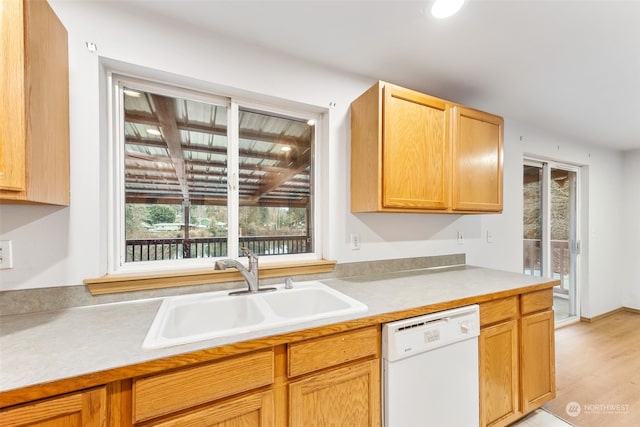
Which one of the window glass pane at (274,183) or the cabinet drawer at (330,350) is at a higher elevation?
the window glass pane at (274,183)

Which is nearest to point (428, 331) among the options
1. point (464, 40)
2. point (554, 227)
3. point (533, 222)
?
point (464, 40)

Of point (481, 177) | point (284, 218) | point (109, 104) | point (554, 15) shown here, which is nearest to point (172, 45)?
point (109, 104)

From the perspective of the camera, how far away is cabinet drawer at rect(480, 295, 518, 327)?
148 cm

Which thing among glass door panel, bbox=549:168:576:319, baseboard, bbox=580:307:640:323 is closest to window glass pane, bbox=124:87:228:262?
glass door panel, bbox=549:168:576:319

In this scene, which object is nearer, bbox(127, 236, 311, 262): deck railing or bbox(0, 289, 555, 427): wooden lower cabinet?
bbox(0, 289, 555, 427): wooden lower cabinet

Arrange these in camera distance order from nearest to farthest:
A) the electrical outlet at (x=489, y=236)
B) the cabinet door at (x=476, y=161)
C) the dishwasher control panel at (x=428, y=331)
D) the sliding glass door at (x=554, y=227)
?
the dishwasher control panel at (x=428, y=331) < the cabinet door at (x=476, y=161) < the electrical outlet at (x=489, y=236) < the sliding glass door at (x=554, y=227)

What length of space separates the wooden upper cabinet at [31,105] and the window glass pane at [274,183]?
2.77ft

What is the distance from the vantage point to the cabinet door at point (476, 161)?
185 centimetres

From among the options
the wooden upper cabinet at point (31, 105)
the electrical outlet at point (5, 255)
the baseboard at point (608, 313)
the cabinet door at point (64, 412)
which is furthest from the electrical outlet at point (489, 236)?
the electrical outlet at point (5, 255)

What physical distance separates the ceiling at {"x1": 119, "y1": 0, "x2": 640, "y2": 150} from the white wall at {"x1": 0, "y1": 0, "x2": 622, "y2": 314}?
0.10 m

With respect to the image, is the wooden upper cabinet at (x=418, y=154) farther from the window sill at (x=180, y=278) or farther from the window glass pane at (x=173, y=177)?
the window glass pane at (x=173, y=177)

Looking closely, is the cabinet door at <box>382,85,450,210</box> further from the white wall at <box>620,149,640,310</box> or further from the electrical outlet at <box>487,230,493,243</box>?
the white wall at <box>620,149,640,310</box>

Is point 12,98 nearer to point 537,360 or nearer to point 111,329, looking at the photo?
point 111,329

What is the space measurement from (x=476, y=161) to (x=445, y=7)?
106 cm
